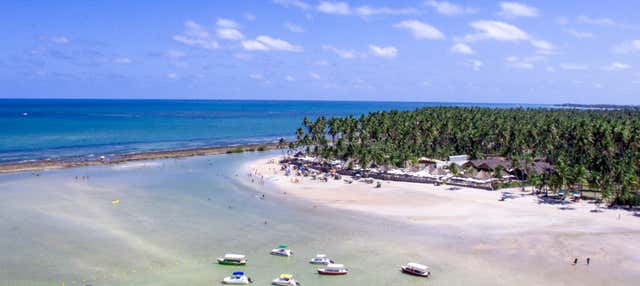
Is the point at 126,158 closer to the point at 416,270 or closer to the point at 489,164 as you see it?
the point at 489,164

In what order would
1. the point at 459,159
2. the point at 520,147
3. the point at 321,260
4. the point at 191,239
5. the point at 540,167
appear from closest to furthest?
the point at 321,260 → the point at 191,239 → the point at 540,167 → the point at 459,159 → the point at 520,147

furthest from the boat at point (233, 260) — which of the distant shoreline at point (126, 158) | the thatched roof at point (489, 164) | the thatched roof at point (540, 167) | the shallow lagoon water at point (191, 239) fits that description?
the distant shoreline at point (126, 158)

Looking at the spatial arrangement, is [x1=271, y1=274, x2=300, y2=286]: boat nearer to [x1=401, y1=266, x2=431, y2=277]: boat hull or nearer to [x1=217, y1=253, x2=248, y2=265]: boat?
[x1=217, y1=253, x2=248, y2=265]: boat

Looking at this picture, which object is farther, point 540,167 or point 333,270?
point 540,167

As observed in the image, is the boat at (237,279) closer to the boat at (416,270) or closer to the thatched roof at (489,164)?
the boat at (416,270)

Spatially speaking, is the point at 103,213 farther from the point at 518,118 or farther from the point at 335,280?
the point at 518,118

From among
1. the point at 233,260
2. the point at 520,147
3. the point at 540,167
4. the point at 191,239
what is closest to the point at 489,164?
the point at 540,167

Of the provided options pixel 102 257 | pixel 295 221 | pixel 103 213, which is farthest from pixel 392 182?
pixel 102 257
